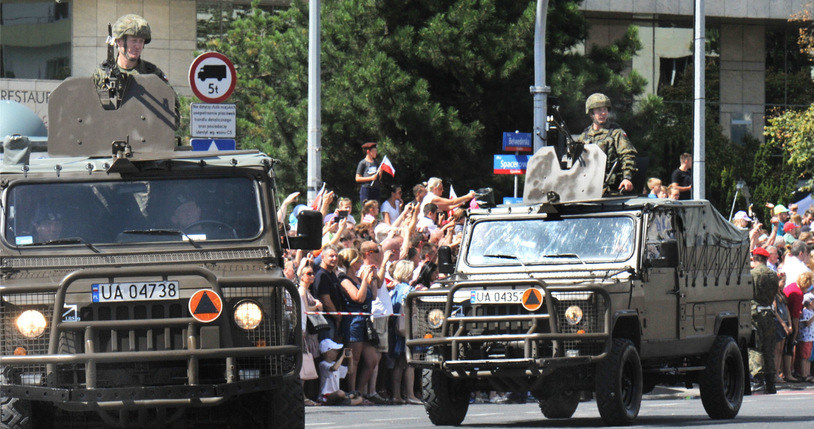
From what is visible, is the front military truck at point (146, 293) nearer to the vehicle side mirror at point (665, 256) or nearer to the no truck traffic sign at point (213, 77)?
the vehicle side mirror at point (665, 256)

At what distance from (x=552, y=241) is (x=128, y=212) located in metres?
5.61

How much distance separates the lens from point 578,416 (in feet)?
53.0

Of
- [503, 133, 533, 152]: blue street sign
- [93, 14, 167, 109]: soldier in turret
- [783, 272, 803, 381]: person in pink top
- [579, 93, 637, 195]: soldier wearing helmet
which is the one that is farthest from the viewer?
[503, 133, 533, 152]: blue street sign

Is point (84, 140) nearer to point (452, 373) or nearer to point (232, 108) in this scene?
point (452, 373)

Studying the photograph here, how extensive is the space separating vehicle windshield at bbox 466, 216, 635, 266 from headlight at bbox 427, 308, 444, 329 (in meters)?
1.06

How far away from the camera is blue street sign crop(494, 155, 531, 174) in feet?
84.4

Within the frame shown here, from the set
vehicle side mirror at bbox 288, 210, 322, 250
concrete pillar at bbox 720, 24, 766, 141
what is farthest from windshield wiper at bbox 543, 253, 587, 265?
concrete pillar at bbox 720, 24, 766, 141

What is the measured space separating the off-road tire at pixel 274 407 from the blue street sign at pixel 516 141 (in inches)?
605

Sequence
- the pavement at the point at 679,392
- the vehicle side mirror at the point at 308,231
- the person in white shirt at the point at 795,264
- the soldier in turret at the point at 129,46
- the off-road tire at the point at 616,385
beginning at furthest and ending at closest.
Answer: the person in white shirt at the point at 795,264 → the pavement at the point at 679,392 → the off-road tire at the point at 616,385 → the soldier in turret at the point at 129,46 → the vehicle side mirror at the point at 308,231

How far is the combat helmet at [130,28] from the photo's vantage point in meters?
12.0

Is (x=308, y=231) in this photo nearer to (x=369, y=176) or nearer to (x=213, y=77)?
(x=213, y=77)

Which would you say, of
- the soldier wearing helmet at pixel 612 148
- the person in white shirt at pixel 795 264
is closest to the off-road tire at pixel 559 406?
the soldier wearing helmet at pixel 612 148

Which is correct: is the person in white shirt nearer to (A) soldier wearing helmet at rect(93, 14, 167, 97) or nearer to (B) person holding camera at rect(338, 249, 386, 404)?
(B) person holding camera at rect(338, 249, 386, 404)

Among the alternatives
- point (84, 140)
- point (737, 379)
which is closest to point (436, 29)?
point (737, 379)
